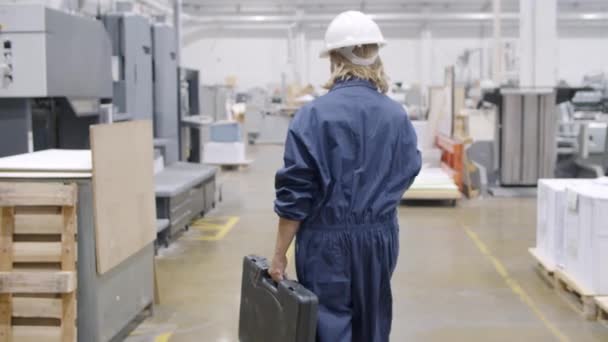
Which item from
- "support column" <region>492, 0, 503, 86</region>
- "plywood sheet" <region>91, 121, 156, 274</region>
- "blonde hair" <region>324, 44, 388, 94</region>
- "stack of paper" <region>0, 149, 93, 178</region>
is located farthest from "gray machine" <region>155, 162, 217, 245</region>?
"support column" <region>492, 0, 503, 86</region>

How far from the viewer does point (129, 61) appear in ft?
22.4

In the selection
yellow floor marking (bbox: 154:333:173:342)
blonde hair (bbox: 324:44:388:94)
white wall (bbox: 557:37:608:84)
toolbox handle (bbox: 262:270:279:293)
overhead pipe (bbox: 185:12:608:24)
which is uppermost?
overhead pipe (bbox: 185:12:608:24)

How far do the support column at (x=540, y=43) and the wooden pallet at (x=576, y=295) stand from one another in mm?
5184

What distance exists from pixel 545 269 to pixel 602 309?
99 centimetres

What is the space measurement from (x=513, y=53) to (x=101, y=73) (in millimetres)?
13724

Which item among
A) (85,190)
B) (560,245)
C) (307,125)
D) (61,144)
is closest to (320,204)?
(307,125)

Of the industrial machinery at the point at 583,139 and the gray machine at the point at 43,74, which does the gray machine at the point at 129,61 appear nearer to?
the gray machine at the point at 43,74

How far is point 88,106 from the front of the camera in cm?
538

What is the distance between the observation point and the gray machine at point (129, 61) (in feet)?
22.0

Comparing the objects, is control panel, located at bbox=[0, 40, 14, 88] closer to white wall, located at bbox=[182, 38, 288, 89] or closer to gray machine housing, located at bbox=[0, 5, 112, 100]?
gray machine housing, located at bbox=[0, 5, 112, 100]

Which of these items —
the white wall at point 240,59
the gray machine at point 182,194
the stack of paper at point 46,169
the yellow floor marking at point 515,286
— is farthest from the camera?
the white wall at point 240,59

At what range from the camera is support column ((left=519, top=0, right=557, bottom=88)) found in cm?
966

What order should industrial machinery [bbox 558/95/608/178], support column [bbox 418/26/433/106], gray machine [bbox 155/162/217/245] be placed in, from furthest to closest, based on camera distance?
support column [bbox 418/26/433/106]
industrial machinery [bbox 558/95/608/178]
gray machine [bbox 155/162/217/245]

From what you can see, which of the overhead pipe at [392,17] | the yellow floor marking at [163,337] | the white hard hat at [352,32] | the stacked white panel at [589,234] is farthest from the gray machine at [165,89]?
the overhead pipe at [392,17]
